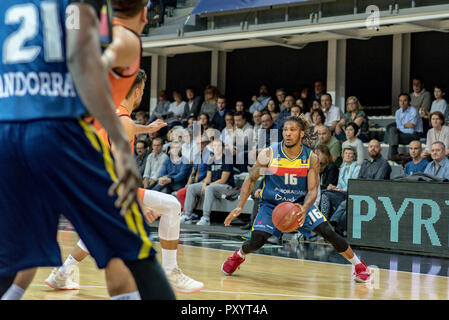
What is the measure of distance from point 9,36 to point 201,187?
9735 mm

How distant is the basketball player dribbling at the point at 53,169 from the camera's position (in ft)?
7.45

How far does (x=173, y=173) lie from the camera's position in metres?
12.8

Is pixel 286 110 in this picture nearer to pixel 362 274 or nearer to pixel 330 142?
pixel 330 142

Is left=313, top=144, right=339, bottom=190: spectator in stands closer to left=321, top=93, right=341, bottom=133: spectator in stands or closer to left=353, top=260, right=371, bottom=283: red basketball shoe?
left=321, top=93, right=341, bottom=133: spectator in stands

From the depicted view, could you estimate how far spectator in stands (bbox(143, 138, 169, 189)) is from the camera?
13016 millimetres

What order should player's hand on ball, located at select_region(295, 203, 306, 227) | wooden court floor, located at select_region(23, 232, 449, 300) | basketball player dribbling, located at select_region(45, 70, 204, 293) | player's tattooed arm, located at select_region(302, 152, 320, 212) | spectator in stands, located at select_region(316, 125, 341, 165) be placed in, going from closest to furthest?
basketball player dribbling, located at select_region(45, 70, 204, 293), wooden court floor, located at select_region(23, 232, 449, 300), player's hand on ball, located at select_region(295, 203, 306, 227), player's tattooed arm, located at select_region(302, 152, 320, 212), spectator in stands, located at select_region(316, 125, 341, 165)

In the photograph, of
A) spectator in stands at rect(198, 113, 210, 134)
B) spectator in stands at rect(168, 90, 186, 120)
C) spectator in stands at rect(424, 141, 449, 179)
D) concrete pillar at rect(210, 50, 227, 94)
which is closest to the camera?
spectator in stands at rect(424, 141, 449, 179)

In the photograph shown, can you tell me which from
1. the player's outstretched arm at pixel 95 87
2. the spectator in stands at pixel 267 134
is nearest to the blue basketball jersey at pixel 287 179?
the player's outstretched arm at pixel 95 87

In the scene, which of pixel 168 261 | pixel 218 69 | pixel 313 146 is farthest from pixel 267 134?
pixel 168 261

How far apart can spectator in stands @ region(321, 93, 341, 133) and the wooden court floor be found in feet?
17.1

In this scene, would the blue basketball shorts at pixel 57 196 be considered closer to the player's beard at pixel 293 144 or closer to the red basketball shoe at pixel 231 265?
the red basketball shoe at pixel 231 265

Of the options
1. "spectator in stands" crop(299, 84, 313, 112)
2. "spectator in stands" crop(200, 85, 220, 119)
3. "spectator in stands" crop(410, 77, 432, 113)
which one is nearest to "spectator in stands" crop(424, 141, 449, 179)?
"spectator in stands" crop(410, 77, 432, 113)

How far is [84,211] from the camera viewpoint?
7.48 feet
